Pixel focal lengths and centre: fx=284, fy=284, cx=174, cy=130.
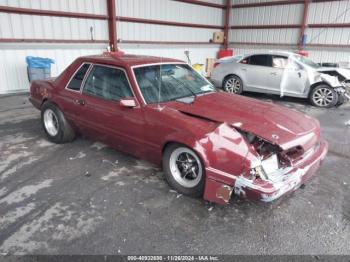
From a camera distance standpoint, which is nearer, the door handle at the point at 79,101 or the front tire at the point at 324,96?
the door handle at the point at 79,101

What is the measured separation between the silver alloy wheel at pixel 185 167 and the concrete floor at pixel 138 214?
7.9 inches

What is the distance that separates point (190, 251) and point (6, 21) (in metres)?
8.86

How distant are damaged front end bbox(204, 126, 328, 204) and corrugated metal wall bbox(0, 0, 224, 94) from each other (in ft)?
27.9

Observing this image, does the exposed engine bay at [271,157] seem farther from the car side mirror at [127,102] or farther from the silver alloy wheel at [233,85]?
the silver alloy wheel at [233,85]

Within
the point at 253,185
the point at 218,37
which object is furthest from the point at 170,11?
the point at 253,185

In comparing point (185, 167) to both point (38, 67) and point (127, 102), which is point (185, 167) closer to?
point (127, 102)

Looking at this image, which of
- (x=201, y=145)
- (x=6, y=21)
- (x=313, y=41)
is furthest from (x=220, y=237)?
(x=313, y=41)

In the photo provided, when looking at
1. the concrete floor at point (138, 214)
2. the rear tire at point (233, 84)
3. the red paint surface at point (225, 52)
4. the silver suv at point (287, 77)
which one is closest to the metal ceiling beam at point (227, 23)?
the red paint surface at point (225, 52)

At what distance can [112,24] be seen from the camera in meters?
10.7

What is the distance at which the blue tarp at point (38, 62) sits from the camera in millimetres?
8742

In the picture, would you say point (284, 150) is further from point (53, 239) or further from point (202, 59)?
point (202, 59)

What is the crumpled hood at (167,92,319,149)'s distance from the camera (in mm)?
2869

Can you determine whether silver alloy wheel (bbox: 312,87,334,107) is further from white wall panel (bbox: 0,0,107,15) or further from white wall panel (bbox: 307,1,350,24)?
white wall panel (bbox: 0,0,107,15)

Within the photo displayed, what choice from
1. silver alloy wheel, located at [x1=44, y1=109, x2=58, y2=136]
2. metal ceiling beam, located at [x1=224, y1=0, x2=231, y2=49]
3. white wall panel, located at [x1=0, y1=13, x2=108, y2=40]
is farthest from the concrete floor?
metal ceiling beam, located at [x1=224, y1=0, x2=231, y2=49]
